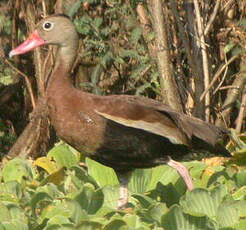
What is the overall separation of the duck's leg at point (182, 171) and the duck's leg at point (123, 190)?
0.29m

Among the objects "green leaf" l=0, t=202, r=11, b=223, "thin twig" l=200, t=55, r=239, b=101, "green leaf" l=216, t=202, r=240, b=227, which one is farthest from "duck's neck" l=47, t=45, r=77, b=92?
"green leaf" l=216, t=202, r=240, b=227

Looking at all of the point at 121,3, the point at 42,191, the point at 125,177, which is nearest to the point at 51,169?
the point at 125,177

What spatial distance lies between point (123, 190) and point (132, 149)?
0.97 ft

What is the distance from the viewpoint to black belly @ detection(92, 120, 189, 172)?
236 inches

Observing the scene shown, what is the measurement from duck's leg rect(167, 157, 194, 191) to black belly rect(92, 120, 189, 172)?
4cm

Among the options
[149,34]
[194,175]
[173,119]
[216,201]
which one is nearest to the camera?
[216,201]

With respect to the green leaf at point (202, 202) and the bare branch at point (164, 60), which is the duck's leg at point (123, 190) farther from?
the bare branch at point (164, 60)

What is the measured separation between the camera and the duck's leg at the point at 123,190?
19.5 ft

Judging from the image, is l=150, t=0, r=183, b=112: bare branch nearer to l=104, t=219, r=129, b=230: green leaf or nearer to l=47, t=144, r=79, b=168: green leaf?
l=47, t=144, r=79, b=168: green leaf

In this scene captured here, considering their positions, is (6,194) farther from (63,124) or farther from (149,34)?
(149,34)

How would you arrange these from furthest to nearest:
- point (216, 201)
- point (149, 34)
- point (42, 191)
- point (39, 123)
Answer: point (39, 123), point (149, 34), point (42, 191), point (216, 201)

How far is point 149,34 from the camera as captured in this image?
7.73 meters

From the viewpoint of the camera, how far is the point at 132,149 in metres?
6.05

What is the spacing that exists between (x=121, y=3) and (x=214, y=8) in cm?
77
